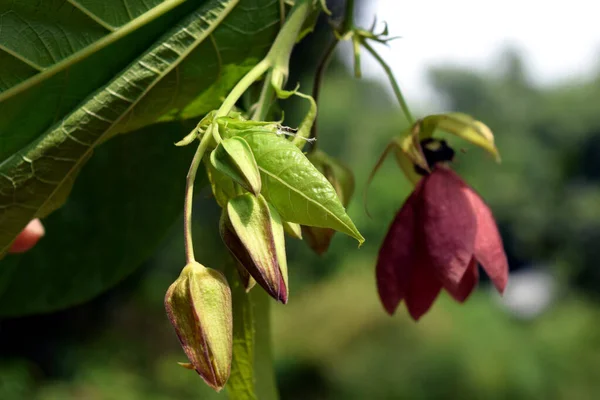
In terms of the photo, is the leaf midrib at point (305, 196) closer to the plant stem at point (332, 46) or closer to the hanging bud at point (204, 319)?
the hanging bud at point (204, 319)

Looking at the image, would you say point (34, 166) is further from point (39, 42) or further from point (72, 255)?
point (72, 255)

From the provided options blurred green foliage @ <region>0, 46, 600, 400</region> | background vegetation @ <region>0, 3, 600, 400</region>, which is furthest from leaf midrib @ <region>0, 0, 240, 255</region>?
blurred green foliage @ <region>0, 46, 600, 400</region>

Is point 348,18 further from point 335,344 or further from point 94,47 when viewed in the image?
point 335,344

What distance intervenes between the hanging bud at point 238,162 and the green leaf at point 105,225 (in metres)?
0.30

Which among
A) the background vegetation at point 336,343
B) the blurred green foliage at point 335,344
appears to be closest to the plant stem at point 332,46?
the background vegetation at point 336,343

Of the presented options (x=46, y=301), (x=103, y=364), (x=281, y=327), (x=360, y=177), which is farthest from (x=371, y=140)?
(x=46, y=301)

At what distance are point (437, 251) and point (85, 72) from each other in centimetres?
38

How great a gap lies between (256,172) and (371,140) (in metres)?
21.4

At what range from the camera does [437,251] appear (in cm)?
81

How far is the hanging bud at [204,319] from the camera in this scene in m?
0.56

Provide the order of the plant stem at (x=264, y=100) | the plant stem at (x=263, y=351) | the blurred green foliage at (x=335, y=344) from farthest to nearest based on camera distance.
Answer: the blurred green foliage at (x=335, y=344) → the plant stem at (x=263, y=351) → the plant stem at (x=264, y=100)

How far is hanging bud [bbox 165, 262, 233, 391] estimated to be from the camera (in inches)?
21.9

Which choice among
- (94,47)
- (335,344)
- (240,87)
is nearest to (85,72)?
(94,47)

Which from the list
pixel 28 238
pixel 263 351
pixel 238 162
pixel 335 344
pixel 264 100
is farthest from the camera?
pixel 335 344
